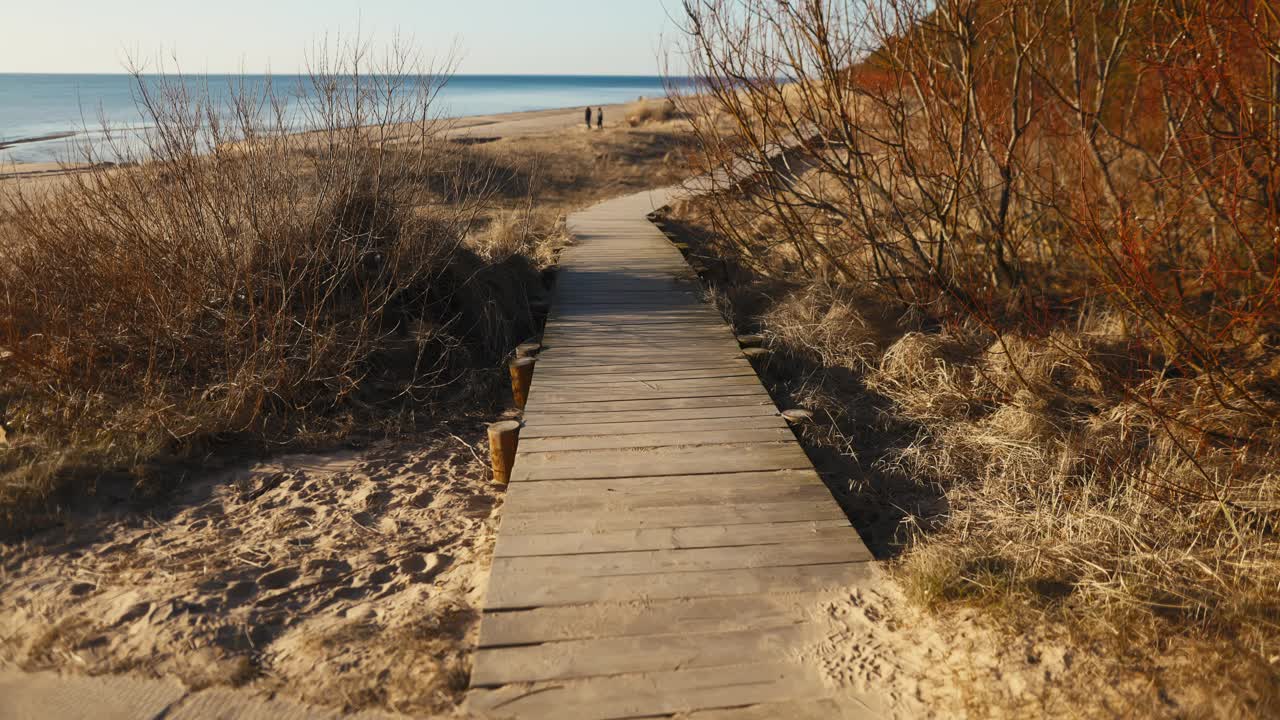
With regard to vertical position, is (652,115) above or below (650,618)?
above

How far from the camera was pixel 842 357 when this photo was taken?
20.9 feet

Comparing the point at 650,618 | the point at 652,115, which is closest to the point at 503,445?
the point at 650,618

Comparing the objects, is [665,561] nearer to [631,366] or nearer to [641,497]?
[641,497]

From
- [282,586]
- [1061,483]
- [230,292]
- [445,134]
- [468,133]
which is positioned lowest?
[282,586]

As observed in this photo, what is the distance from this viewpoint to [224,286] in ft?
18.0

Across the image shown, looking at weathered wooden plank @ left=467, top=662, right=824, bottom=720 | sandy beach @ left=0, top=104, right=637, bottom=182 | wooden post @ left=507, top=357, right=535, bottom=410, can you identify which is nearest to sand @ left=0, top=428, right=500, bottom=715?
Result: weathered wooden plank @ left=467, top=662, right=824, bottom=720

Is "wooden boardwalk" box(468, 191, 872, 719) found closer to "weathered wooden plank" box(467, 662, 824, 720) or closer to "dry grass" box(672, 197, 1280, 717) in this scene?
"weathered wooden plank" box(467, 662, 824, 720)

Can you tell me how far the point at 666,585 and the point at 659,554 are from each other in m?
0.22

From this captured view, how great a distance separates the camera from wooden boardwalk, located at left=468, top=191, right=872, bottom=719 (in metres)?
2.57

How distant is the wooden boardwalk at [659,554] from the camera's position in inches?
101

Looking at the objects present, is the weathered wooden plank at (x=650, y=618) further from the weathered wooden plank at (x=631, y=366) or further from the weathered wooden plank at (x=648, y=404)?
the weathered wooden plank at (x=631, y=366)

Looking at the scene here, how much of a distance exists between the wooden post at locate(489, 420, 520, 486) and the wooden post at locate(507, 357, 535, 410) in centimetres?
89

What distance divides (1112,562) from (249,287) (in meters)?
5.00

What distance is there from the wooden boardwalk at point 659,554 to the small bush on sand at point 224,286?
1.40m
